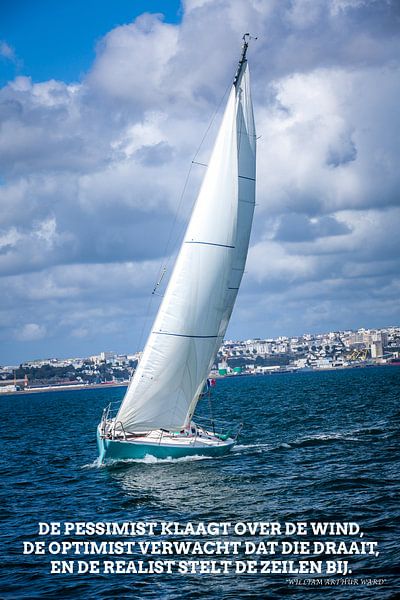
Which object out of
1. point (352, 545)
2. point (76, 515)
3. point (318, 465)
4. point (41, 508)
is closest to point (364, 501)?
point (352, 545)

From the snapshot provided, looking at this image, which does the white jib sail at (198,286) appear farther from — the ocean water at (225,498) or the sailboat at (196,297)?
the ocean water at (225,498)

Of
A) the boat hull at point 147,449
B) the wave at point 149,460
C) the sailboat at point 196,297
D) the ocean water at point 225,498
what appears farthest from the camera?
the sailboat at point 196,297

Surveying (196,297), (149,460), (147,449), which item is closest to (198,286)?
(196,297)

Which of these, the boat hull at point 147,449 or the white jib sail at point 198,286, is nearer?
the boat hull at point 147,449

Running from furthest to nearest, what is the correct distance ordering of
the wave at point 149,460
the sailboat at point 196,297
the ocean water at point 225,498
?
the sailboat at point 196,297 < the wave at point 149,460 < the ocean water at point 225,498

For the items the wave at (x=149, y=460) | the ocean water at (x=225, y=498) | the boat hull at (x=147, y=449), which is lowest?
the ocean water at (x=225, y=498)

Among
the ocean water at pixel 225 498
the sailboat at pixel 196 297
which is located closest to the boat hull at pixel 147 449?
the sailboat at pixel 196 297

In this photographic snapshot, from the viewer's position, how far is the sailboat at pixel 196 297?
33.5m

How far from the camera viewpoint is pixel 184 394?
34281 millimetres

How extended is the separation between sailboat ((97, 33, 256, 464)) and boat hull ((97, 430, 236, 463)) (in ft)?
0.21

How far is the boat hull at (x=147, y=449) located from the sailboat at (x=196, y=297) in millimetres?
63

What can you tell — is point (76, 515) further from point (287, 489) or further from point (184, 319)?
point (184, 319)

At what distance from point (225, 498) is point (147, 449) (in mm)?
6740

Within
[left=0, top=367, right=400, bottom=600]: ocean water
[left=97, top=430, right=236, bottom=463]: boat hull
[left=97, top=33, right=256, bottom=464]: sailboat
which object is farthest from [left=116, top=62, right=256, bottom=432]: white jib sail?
[left=0, top=367, right=400, bottom=600]: ocean water
